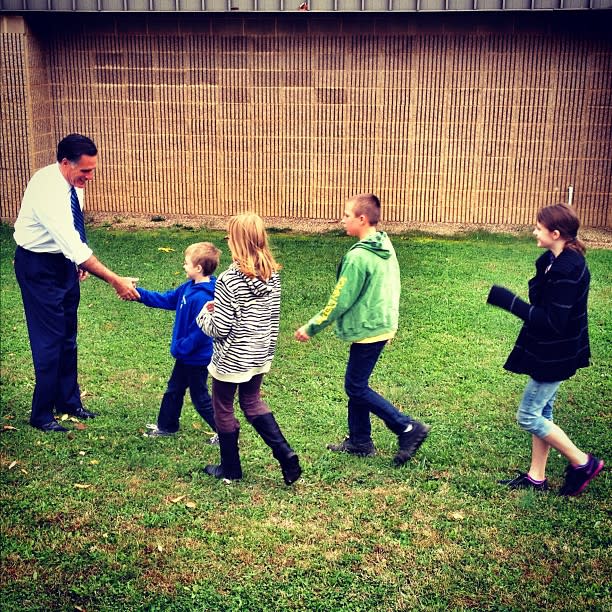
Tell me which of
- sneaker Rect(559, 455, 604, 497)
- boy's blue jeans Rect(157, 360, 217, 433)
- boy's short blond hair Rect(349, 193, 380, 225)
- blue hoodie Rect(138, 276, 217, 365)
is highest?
boy's short blond hair Rect(349, 193, 380, 225)

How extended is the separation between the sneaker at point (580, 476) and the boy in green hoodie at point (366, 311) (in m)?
0.90

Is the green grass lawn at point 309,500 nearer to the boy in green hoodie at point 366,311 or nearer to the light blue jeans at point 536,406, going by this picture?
the boy in green hoodie at point 366,311

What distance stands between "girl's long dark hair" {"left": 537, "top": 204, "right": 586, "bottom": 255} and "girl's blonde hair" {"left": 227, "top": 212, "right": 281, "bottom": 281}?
61.1 inches

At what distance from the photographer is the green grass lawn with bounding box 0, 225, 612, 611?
170 inches

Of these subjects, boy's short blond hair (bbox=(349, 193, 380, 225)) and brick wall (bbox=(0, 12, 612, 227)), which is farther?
brick wall (bbox=(0, 12, 612, 227))

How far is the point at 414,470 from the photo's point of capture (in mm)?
5547

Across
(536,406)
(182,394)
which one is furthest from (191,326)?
(536,406)

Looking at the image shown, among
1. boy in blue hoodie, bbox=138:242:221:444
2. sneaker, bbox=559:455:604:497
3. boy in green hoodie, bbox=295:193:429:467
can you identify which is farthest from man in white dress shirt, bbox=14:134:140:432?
sneaker, bbox=559:455:604:497

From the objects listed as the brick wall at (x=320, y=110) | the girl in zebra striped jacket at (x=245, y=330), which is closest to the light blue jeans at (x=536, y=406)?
the girl in zebra striped jacket at (x=245, y=330)

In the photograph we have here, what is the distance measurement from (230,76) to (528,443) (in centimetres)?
810

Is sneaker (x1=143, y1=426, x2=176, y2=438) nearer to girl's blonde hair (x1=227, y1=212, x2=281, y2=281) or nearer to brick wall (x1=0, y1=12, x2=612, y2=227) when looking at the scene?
girl's blonde hair (x1=227, y1=212, x2=281, y2=281)

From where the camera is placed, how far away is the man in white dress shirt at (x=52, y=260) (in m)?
5.88

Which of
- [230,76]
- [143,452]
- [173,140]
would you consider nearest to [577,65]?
[230,76]

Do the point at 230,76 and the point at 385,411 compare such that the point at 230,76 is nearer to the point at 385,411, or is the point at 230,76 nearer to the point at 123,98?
the point at 123,98
